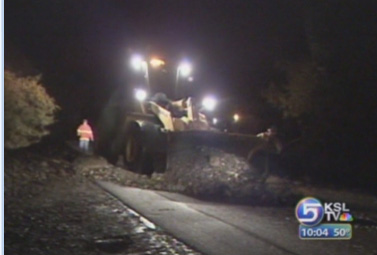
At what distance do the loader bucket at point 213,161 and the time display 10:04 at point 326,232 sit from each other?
2942 mm

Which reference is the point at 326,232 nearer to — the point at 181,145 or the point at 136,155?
the point at 181,145

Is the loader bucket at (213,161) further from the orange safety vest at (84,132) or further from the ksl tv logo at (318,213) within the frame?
the orange safety vest at (84,132)

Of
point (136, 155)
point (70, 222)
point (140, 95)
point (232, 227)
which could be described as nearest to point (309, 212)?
point (232, 227)

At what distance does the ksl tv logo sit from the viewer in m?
8.02

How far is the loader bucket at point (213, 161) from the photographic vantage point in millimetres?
10977

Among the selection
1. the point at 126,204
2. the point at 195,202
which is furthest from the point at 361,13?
the point at 126,204

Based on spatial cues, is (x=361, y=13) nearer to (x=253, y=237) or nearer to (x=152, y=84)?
(x=152, y=84)

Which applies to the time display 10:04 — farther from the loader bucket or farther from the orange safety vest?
the orange safety vest

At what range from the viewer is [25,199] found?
356 inches

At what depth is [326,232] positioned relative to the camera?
24.0 feet

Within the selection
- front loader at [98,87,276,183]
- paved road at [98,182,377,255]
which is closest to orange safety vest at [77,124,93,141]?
front loader at [98,87,276,183]

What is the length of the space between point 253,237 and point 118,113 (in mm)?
8845

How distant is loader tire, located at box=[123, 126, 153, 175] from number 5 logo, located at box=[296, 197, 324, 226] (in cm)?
430

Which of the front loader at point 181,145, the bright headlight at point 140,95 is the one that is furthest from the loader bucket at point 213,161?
the bright headlight at point 140,95
